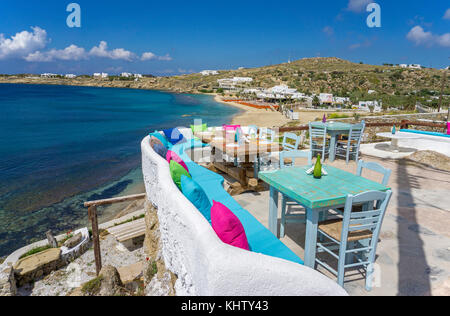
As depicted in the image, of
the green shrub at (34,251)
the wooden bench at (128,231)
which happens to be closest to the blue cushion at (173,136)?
the wooden bench at (128,231)

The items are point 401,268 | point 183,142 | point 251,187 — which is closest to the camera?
point 401,268

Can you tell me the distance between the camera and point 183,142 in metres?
7.16

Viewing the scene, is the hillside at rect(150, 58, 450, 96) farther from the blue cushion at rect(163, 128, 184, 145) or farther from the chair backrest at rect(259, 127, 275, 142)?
the blue cushion at rect(163, 128, 184, 145)

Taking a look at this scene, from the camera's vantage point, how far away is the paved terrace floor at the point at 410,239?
8.82 feet

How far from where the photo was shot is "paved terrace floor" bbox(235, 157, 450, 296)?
8.82 ft

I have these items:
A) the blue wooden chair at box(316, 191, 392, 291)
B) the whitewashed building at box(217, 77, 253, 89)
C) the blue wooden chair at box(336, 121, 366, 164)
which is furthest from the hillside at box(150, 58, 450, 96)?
the blue wooden chair at box(316, 191, 392, 291)

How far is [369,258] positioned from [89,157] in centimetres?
1885

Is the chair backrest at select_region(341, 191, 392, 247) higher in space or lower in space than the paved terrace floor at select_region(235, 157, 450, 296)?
higher

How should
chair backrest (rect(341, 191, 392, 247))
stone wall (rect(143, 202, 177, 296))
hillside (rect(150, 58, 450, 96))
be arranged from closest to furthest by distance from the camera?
chair backrest (rect(341, 191, 392, 247))
stone wall (rect(143, 202, 177, 296))
hillside (rect(150, 58, 450, 96))

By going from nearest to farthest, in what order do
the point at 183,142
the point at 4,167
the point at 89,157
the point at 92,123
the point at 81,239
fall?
1. the point at 183,142
2. the point at 81,239
3. the point at 4,167
4. the point at 89,157
5. the point at 92,123

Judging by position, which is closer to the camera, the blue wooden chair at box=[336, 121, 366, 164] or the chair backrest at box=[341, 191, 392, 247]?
the chair backrest at box=[341, 191, 392, 247]

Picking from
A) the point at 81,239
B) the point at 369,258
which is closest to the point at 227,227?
the point at 369,258

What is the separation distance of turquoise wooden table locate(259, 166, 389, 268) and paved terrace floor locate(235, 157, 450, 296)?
468mm

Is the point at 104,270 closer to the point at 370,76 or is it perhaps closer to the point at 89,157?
the point at 89,157
